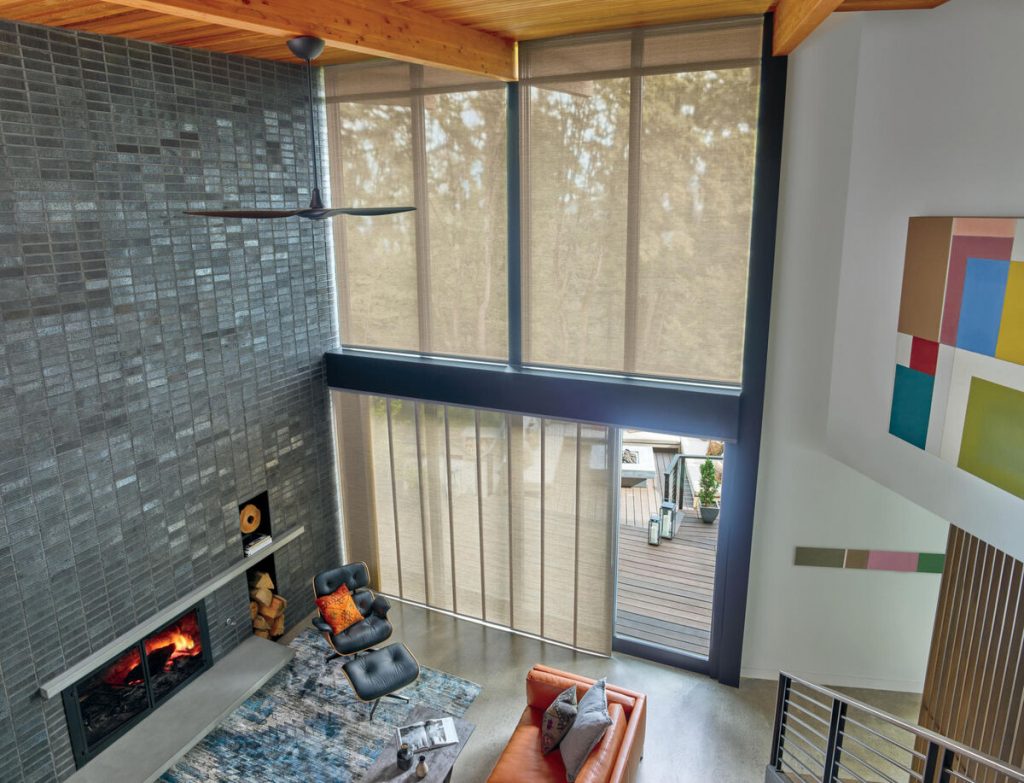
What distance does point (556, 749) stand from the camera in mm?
5059

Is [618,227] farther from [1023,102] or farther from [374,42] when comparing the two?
[1023,102]

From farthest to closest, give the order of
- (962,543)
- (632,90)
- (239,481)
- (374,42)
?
(239,481) < (632,90) < (962,543) < (374,42)

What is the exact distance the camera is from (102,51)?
482 cm

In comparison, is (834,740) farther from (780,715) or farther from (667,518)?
(667,518)

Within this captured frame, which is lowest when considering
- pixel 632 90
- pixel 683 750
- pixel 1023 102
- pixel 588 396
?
pixel 683 750

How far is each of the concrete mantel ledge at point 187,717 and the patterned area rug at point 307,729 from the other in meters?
0.13

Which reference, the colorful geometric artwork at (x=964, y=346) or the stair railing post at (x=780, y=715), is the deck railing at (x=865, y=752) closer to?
the stair railing post at (x=780, y=715)

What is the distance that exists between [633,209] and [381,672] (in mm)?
4382

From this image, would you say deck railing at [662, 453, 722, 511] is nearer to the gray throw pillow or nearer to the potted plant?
the potted plant

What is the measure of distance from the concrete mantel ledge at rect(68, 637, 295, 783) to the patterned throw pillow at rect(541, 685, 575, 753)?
2.75m

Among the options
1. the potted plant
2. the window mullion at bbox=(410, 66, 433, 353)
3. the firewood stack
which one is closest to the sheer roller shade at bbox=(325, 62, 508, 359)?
the window mullion at bbox=(410, 66, 433, 353)

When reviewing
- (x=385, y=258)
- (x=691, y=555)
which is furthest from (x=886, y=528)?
(x=385, y=258)

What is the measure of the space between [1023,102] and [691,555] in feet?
19.9

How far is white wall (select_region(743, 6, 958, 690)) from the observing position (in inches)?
194
